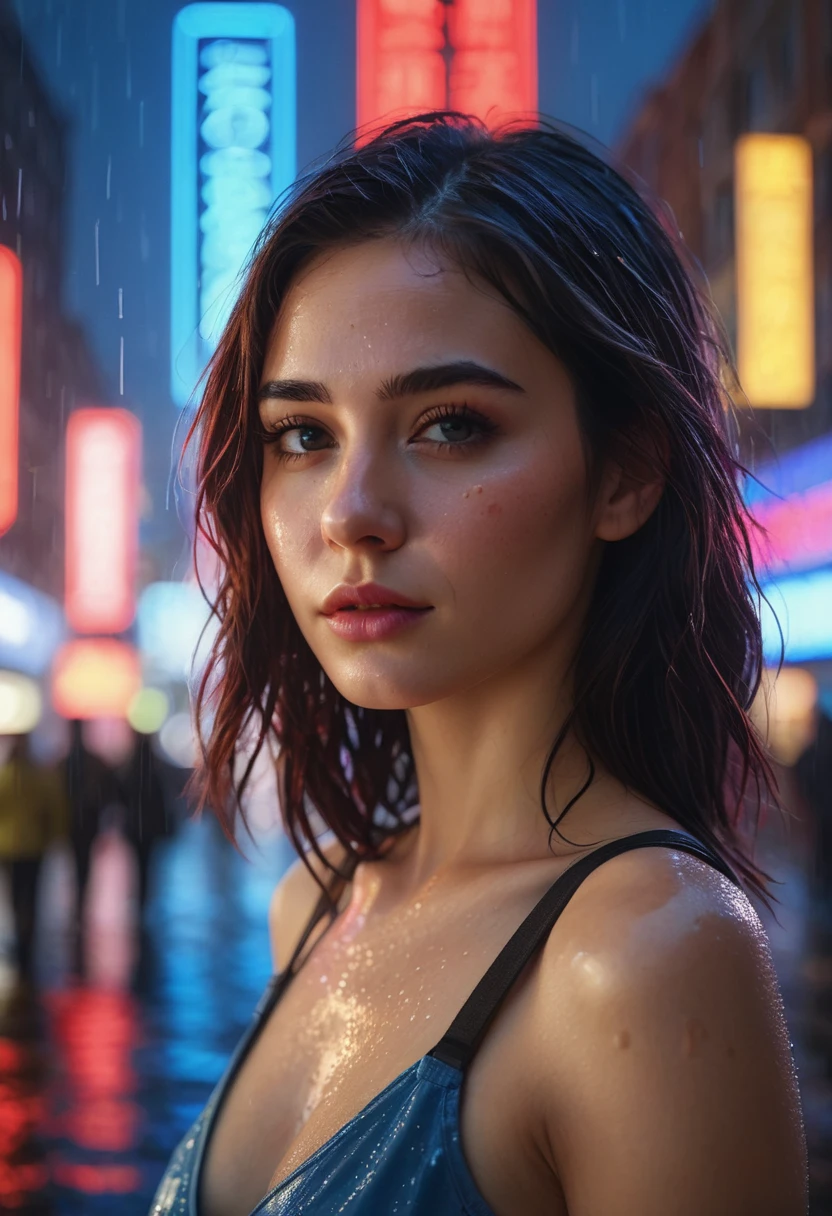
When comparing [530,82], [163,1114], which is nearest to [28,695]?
[530,82]

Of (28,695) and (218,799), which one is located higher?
(218,799)

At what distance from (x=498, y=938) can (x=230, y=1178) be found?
0.43 metres

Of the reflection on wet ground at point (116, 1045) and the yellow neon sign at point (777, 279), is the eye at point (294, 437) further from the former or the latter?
the yellow neon sign at point (777, 279)

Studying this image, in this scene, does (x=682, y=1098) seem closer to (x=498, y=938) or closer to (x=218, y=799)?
(x=498, y=938)

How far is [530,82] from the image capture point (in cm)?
1188

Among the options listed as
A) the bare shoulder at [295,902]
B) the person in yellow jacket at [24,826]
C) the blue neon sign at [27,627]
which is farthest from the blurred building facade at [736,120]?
the blue neon sign at [27,627]

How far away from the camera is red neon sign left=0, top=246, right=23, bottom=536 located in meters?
16.8

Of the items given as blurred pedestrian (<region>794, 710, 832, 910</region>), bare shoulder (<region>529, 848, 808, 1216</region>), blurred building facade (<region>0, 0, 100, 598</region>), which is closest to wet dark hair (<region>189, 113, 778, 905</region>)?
bare shoulder (<region>529, 848, 808, 1216</region>)

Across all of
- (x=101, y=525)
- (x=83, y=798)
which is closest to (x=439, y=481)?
(x=83, y=798)

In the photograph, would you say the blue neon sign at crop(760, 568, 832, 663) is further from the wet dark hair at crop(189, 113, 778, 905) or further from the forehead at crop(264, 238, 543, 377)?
the forehead at crop(264, 238, 543, 377)

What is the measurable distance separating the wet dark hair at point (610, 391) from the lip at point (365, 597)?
0.80ft

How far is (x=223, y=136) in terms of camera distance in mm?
14047

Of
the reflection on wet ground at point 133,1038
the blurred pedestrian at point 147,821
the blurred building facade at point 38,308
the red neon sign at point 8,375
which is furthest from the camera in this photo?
the blurred building facade at point 38,308

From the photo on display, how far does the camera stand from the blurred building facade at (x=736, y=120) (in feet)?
64.2
